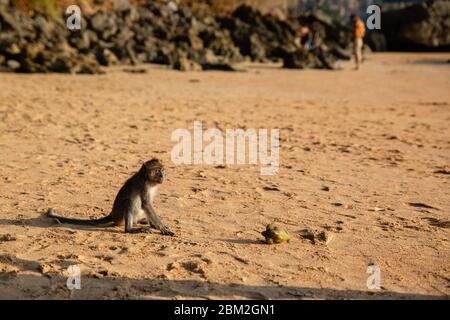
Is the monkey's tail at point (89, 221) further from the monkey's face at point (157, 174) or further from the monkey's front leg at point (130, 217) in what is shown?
the monkey's face at point (157, 174)

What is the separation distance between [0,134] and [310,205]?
551cm

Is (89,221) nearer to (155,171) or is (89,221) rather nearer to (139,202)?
(139,202)

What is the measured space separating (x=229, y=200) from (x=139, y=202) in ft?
4.48

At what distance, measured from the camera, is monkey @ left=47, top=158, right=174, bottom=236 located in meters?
5.83

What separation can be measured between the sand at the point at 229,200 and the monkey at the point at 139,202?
101mm

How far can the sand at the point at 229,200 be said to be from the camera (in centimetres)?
490

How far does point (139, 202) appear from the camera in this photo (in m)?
5.95

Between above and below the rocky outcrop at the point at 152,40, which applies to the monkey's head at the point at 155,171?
below

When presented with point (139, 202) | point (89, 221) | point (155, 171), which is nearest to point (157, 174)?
point (155, 171)

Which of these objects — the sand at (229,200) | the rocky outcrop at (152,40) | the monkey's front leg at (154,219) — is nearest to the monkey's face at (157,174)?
the monkey's front leg at (154,219)

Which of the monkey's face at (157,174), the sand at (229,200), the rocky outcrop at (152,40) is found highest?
the rocky outcrop at (152,40)

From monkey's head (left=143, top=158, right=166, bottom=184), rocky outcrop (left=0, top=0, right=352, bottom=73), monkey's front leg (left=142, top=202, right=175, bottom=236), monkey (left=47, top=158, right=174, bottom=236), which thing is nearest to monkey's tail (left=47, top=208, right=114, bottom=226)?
monkey (left=47, top=158, right=174, bottom=236)

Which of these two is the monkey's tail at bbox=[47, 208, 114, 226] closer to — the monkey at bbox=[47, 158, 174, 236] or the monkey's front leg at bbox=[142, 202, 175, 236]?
the monkey at bbox=[47, 158, 174, 236]
